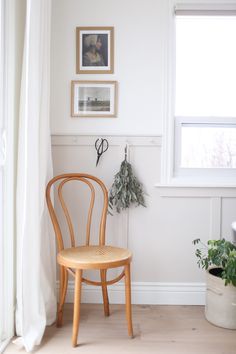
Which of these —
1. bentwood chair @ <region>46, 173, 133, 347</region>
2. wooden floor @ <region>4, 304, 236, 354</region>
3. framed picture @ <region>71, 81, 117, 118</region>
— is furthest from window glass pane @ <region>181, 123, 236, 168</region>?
wooden floor @ <region>4, 304, 236, 354</region>

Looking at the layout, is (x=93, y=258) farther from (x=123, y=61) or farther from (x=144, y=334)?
(x=123, y=61)

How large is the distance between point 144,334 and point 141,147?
1243mm

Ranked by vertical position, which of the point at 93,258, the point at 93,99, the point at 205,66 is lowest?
the point at 93,258

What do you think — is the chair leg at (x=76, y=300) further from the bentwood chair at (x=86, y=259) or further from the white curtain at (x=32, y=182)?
the white curtain at (x=32, y=182)

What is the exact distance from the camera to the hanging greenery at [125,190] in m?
2.49

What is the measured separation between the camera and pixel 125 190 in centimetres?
248

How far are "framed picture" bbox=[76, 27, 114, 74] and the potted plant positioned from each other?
4.71 ft

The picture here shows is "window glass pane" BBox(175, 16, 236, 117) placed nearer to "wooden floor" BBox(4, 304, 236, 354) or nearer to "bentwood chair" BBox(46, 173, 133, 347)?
"bentwood chair" BBox(46, 173, 133, 347)

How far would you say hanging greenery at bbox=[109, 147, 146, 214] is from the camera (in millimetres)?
2492

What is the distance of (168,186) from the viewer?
8.50ft

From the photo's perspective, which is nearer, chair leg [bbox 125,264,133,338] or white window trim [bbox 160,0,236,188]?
chair leg [bbox 125,264,133,338]

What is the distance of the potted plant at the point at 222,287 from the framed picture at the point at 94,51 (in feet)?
4.71

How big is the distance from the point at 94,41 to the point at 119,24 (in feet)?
0.70

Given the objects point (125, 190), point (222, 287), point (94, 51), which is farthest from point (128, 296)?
point (94, 51)
